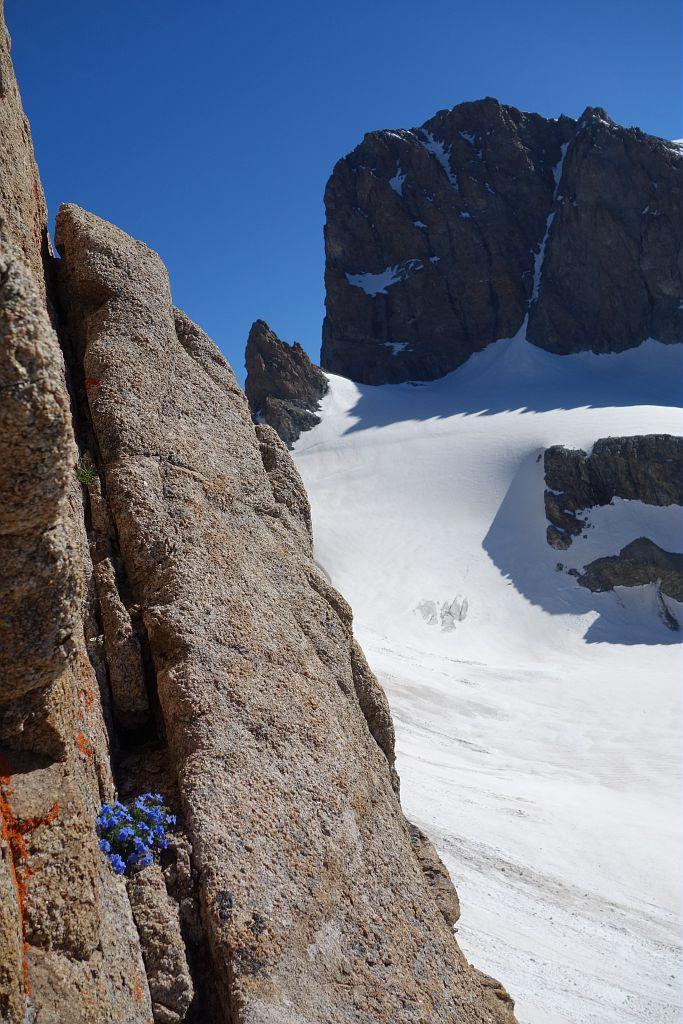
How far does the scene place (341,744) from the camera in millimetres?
6152

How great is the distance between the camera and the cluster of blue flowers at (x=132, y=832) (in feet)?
14.8

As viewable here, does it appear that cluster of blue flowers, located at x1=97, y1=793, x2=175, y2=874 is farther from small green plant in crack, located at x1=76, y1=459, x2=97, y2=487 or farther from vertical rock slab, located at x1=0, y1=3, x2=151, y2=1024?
small green plant in crack, located at x1=76, y1=459, x2=97, y2=487

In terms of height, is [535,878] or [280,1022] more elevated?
[280,1022]

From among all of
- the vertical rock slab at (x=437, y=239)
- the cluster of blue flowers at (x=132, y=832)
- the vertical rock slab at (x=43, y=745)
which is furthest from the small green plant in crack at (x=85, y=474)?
the vertical rock slab at (x=437, y=239)

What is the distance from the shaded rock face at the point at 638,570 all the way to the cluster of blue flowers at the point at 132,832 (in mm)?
46337

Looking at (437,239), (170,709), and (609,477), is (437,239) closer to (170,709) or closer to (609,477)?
(609,477)

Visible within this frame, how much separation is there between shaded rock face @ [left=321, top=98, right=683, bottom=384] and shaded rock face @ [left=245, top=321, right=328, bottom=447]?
16.5 metres

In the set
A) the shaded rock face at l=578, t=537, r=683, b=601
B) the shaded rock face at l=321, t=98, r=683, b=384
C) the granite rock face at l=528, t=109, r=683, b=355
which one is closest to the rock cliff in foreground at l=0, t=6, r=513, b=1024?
the shaded rock face at l=578, t=537, r=683, b=601

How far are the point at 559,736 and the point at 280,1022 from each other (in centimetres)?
2574

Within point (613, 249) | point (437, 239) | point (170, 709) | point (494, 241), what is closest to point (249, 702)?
point (170, 709)

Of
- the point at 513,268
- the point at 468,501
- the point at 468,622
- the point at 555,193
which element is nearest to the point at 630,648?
the point at 468,622

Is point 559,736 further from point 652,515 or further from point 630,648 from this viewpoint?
point 652,515

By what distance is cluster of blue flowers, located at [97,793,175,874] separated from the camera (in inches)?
178

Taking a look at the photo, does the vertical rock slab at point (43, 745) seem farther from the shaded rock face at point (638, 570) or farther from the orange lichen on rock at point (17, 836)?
the shaded rock face at point (638, 570)
